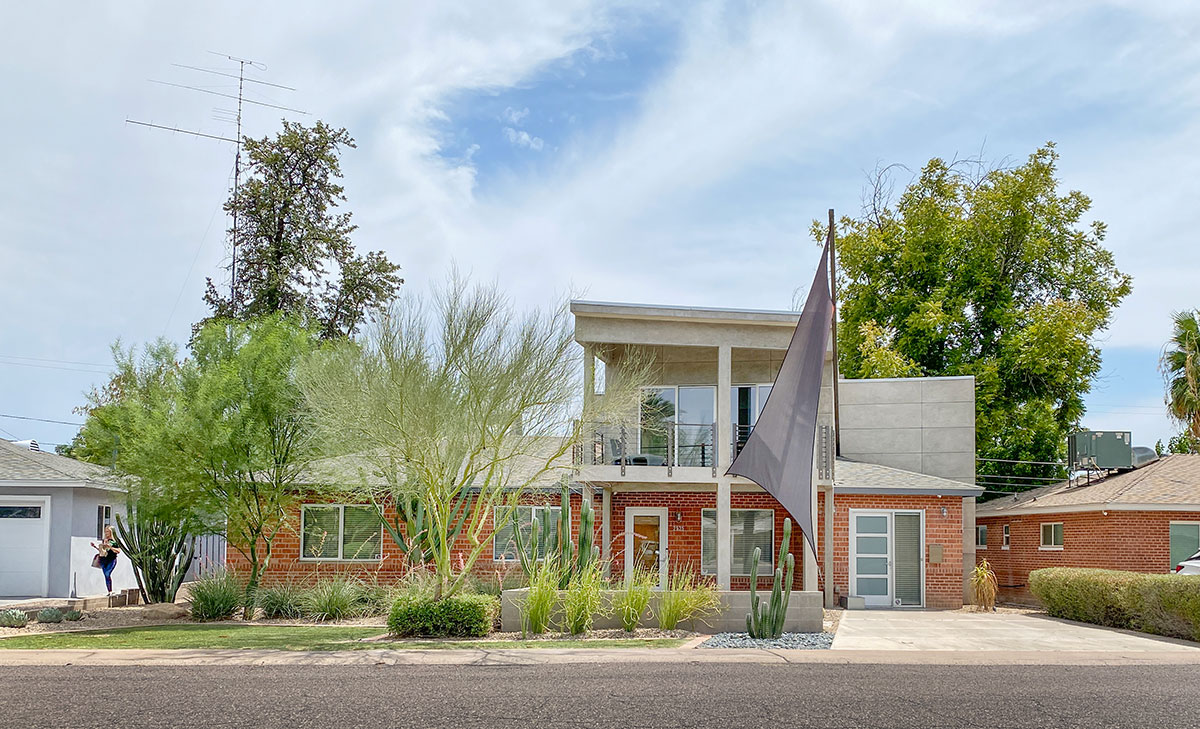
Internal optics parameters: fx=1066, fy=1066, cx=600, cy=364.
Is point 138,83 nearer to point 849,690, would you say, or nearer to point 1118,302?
point 849,690

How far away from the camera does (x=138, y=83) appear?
25547 mm

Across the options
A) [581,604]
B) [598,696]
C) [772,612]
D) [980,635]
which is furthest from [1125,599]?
[598,696]

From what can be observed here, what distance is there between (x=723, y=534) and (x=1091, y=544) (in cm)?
887

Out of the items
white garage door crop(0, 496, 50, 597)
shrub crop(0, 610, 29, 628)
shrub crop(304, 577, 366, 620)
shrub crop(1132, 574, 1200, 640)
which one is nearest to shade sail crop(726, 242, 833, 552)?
shrub crop(1132, 574, 1200, 640)

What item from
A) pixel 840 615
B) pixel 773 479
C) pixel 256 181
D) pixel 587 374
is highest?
pixel 256 181

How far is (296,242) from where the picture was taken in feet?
105

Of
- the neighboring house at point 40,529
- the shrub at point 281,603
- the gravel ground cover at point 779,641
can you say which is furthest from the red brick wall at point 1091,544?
the neighboring house at point 40,529

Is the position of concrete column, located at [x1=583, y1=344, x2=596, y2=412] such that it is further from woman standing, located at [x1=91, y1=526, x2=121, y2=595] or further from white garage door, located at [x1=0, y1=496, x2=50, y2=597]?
white garage door, located at [x1=0, y1=496, x2=50, y2=597]

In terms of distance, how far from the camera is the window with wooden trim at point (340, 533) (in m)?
21.7

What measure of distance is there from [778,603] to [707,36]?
25.7ft

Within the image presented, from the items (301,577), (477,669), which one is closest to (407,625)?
(477,669)

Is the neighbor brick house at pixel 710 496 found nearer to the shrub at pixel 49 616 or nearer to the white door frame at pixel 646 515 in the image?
the white door frame at pixel 646 515

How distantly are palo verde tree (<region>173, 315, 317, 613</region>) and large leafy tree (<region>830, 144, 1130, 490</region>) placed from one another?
18.6 meters

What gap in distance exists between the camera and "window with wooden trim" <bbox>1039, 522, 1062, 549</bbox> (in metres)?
Result: 23.8
